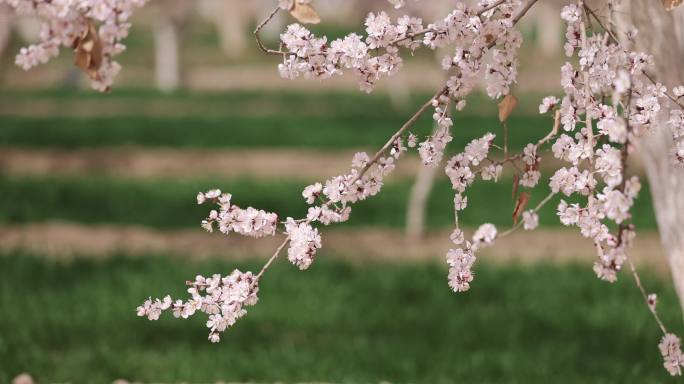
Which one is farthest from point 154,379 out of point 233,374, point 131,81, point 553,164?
point 131,81

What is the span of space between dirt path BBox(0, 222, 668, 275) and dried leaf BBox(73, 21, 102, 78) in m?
5.16

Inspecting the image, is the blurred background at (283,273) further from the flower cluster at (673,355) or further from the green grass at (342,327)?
the flower cluster at (673,355)

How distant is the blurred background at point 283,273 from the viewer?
4629mm

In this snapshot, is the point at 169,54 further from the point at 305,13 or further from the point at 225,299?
the point at 305,13

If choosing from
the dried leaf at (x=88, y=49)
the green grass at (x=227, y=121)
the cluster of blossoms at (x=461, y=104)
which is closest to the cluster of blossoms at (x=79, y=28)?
the dried leaf at (x=88, y=49)

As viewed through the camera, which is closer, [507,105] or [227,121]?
[507,105]

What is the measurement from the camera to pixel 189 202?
32.1ft

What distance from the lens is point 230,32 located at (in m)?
42.8

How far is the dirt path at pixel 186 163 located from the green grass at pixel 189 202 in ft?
2.77

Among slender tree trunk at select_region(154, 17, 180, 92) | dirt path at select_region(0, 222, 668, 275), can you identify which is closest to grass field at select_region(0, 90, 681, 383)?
dirt path at select_region(0, 222, 668, 275)

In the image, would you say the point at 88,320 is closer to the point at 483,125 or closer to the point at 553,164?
the point at 553,164

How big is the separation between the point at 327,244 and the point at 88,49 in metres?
6.18

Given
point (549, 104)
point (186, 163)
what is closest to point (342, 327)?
point (549, 104)

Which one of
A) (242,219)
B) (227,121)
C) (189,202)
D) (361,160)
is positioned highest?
(227,121)
